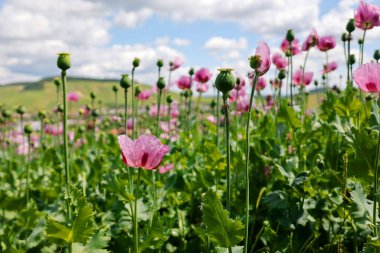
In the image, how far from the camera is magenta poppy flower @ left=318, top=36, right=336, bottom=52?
4.52 meters

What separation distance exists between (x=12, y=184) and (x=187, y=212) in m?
2.09

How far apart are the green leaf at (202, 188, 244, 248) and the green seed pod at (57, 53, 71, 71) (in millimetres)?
820

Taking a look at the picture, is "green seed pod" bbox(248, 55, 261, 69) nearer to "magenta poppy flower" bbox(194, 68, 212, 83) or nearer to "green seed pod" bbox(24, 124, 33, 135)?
"green seed pod" bbox(24, 124, 33, 135)

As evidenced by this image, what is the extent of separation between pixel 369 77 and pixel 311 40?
2.23 metres

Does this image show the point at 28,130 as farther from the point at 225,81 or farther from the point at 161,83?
the point at 225,81

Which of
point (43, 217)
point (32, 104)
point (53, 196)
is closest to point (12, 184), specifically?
point (53, 196)

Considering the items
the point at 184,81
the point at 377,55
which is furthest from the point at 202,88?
the point at 377,55

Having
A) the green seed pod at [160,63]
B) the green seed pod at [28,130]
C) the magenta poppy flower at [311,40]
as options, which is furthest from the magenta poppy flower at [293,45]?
the green seed pod at [28,130]

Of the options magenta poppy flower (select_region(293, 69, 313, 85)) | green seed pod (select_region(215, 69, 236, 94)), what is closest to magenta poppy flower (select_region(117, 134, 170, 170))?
green seed pod (select_region(215, 69, 236, 94))

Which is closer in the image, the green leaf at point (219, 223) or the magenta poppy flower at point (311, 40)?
the green leaf at point (219, 223)

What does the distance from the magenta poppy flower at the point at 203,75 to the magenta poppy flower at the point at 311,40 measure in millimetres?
954

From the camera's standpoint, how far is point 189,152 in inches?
176

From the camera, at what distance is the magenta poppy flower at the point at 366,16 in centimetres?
309

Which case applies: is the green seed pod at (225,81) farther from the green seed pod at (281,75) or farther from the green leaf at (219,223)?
the green seed pod at (281,75)
